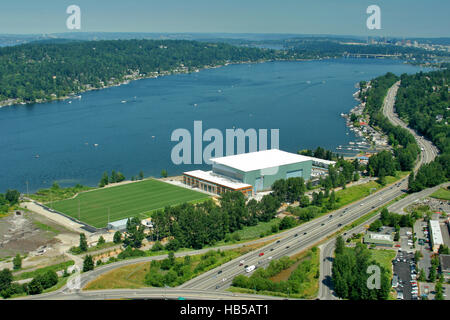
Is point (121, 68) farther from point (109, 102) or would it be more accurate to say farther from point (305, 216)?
point (305, 216)

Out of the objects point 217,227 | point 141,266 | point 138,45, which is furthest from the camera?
point 138,45

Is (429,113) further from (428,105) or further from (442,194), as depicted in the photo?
(442,194)

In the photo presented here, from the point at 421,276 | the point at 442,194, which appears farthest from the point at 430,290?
the point at 442,194

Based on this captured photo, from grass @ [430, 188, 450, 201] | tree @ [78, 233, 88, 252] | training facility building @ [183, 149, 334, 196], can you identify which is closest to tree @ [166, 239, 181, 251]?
tree @ [78, 233, 88, 252]

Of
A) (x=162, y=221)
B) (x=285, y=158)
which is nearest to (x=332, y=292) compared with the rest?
(x=162, y=221)

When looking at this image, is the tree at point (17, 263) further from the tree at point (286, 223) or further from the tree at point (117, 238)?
the tree at point (286, 223)
